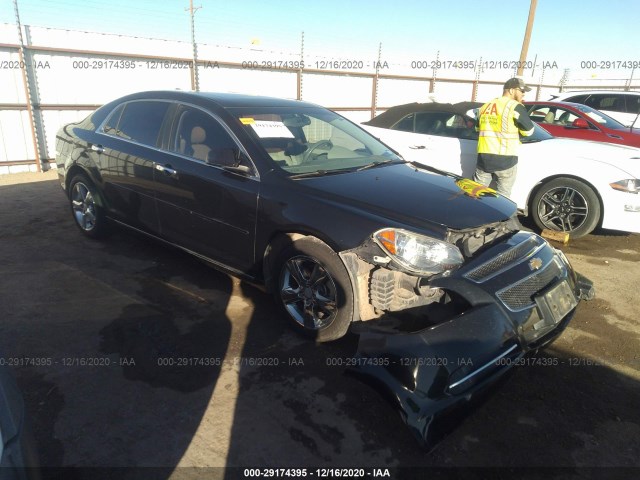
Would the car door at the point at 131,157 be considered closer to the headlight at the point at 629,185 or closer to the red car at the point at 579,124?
the headlight at the point at 629,185

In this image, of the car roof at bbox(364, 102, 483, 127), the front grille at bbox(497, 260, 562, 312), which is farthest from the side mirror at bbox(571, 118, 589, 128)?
the front grille at bbox(497, 260, 562, 312)

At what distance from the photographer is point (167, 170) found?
3.69 m

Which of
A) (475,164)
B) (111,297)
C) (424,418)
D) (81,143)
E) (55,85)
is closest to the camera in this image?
(424,418)

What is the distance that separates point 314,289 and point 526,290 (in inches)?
50.3

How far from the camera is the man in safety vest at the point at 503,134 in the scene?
5090 millimetres

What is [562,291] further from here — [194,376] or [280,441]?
[194,376]

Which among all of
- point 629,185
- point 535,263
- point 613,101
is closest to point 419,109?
point 629,185

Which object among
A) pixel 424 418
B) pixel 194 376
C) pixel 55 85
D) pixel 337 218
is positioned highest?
pixel 55 85

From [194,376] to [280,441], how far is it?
77 cm

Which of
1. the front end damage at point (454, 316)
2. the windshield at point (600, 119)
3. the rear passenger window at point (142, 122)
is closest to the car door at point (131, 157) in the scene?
the rear passenger window at point (142, 122)

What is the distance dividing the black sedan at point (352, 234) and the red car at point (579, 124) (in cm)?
549

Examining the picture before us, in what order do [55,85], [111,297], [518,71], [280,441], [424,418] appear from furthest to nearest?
[518,71]
[55,85]
[111,297]
[280,441]
[424,418]

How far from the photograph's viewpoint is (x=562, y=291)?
2764mm

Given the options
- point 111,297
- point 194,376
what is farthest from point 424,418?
point 111,297
